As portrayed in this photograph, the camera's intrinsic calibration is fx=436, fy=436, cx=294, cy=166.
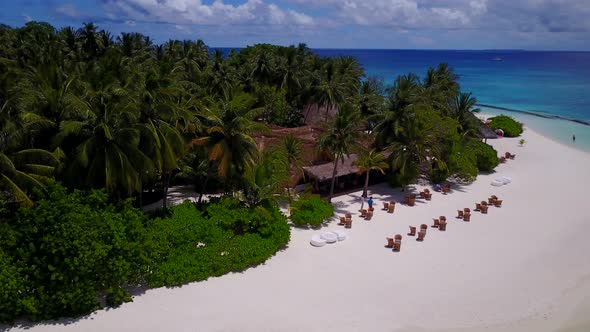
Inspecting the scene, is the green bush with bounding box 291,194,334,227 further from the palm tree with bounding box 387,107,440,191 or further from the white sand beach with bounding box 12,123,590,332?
the palm tree with bounding box 387,107,440,191

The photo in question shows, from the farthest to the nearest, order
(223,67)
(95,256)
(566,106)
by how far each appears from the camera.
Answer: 1. (566,106)
2. (223,67)
3. (95,256)

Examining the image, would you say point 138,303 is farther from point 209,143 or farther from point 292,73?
point 292,73

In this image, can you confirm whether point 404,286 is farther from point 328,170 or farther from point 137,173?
point 137,173

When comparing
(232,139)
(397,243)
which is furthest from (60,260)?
(397,243)

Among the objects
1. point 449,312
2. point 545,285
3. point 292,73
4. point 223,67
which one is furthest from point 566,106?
point 449,312

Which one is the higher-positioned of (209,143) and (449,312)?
(209,143)

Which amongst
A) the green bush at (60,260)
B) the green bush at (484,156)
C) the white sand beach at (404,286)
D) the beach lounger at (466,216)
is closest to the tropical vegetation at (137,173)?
the green bush at (60,260)

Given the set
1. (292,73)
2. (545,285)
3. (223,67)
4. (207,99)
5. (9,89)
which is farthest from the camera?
(292,73)
